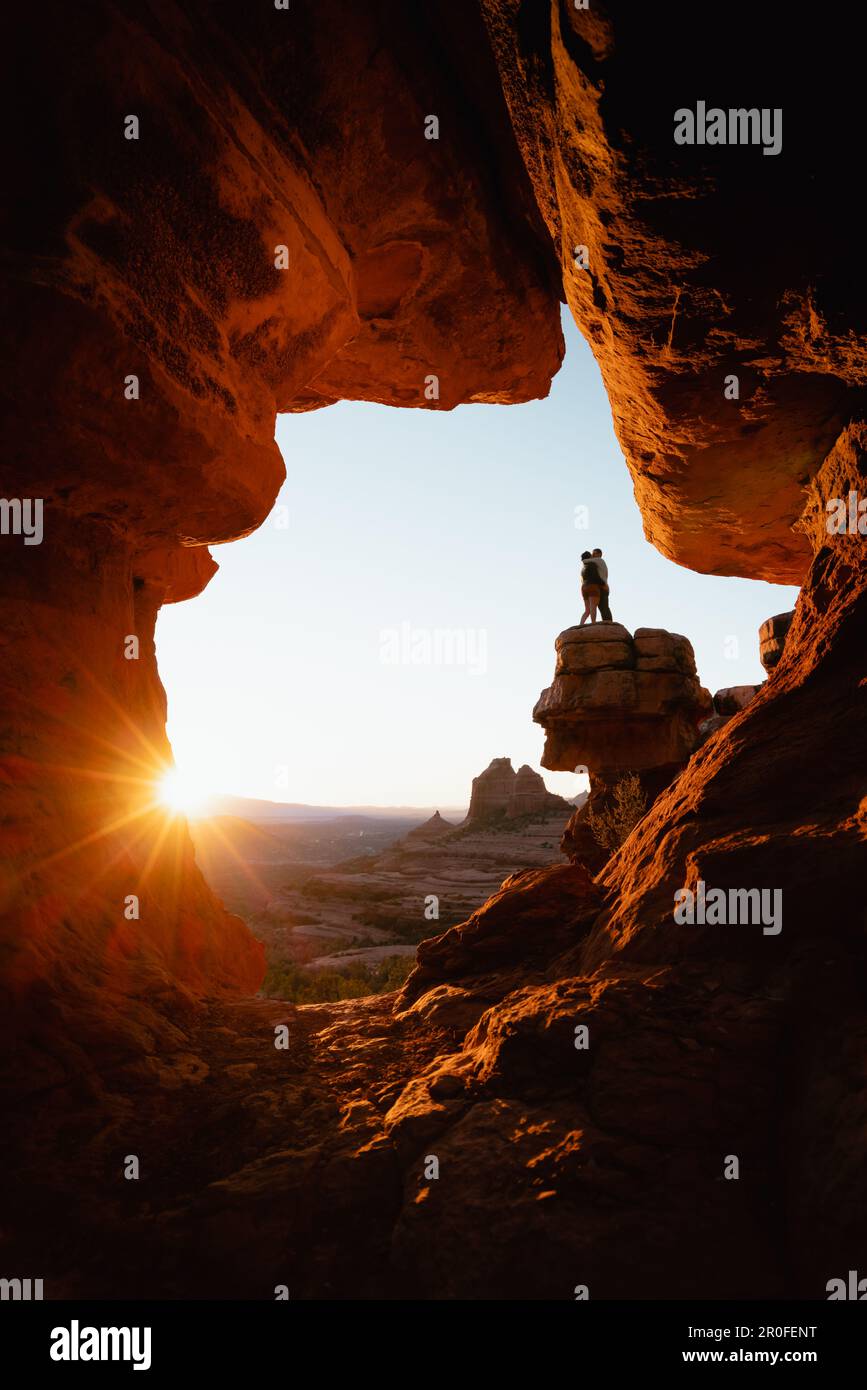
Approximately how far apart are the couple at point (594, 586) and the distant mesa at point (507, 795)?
96.8 feet

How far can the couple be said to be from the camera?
22000mm

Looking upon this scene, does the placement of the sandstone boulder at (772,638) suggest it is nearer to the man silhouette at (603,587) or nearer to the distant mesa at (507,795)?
the man silhouette at (603,587)

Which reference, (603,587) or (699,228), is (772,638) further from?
(699,228)

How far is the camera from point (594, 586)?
22.0 m

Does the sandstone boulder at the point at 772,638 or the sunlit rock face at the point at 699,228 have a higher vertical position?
the sandstone boulder at the point at 772,638

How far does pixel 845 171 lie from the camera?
3072 millimetres

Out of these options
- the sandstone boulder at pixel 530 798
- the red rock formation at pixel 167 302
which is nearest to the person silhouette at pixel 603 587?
the red rock formation at pixel 167 302

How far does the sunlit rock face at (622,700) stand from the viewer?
20.6m

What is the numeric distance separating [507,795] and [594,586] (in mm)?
34371

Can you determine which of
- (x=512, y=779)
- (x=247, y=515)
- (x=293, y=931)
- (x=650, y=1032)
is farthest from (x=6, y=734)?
(x=512, y=779)

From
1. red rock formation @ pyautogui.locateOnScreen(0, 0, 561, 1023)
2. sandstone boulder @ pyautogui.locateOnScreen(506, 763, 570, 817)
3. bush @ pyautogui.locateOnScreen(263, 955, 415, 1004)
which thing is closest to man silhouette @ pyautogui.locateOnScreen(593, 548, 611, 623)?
bush @ pyautogui.locateOnScreen(263, 955, 415, 1004)

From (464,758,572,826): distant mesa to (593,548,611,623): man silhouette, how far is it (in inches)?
1161

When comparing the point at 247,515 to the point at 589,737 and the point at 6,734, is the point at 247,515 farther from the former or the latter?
the point at 589,737

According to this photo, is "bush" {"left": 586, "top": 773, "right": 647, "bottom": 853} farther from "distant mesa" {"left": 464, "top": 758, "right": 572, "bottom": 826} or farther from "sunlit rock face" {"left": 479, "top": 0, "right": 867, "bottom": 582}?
"distant mesa" {"left": 464, "top": 758, "right": 572, "bottom": 826}
